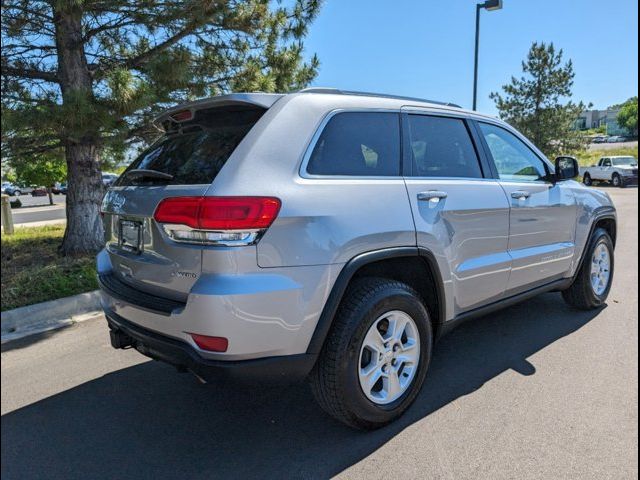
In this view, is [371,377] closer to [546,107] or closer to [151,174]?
[151,174]

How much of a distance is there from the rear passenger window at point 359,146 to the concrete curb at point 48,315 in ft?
11.5

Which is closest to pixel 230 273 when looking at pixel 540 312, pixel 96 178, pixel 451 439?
pixel 451 439

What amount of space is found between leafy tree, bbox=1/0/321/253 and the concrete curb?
1.86 m

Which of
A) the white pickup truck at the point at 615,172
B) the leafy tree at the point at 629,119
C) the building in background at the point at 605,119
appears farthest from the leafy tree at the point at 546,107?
the building in background at the point at 605,119

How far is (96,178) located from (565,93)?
26385 mm

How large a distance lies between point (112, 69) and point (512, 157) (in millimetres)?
4907

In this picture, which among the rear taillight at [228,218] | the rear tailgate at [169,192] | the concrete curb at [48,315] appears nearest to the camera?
the rear taillight at [228,218]

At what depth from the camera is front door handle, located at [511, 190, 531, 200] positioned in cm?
362

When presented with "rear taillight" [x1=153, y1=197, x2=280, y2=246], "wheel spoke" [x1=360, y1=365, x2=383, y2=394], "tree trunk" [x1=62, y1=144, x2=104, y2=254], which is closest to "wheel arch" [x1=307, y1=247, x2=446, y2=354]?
"wheel spoke" [x1=360, y1=365, x2=383, y2=394]

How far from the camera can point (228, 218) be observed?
2203 mm

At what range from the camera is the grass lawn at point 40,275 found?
5.17 meters

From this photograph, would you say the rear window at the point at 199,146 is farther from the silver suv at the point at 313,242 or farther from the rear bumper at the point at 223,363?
the rear bumper at the point at 223,363

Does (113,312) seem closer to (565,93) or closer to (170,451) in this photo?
(170,451)

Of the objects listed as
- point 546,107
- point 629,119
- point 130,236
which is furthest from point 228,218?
point 629,119
